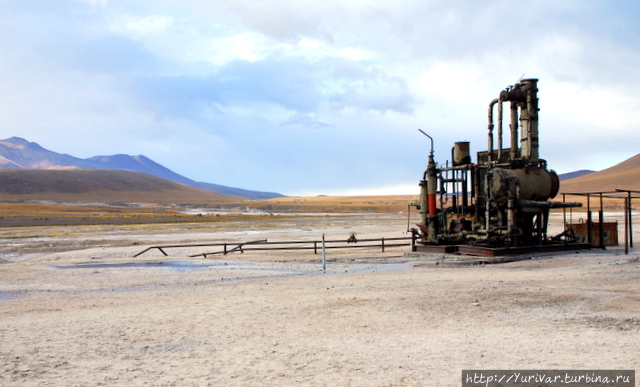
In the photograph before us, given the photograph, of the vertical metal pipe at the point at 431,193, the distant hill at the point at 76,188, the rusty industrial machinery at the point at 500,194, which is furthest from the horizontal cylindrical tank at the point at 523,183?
the distant hill at the point at 76,188

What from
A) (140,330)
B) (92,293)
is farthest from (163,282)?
(140,330)

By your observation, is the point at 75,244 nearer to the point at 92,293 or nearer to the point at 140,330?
the point at 92,293

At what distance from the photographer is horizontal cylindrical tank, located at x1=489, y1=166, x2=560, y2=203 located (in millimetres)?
21375

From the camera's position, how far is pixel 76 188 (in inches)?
6629

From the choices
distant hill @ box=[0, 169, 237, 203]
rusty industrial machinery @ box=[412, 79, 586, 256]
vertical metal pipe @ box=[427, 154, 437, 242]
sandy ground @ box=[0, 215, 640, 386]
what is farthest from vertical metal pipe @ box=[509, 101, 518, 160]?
distant hill @ box=[0, 169, 237, 203]

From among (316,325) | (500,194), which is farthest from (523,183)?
(316,325)

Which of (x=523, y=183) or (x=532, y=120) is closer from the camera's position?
(x=523, y=183)

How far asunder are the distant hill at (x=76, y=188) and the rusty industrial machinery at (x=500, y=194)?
13860 centimetres

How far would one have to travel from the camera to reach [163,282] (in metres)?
15.8

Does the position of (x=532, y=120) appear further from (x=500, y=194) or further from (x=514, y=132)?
(x=500, y=194)

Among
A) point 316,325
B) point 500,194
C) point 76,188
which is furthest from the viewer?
point 76,188

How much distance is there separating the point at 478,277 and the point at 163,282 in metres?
8.13

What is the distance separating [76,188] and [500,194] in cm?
16500

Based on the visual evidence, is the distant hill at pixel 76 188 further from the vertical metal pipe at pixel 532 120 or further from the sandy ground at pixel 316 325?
the sandy ground at pixel 316 325
